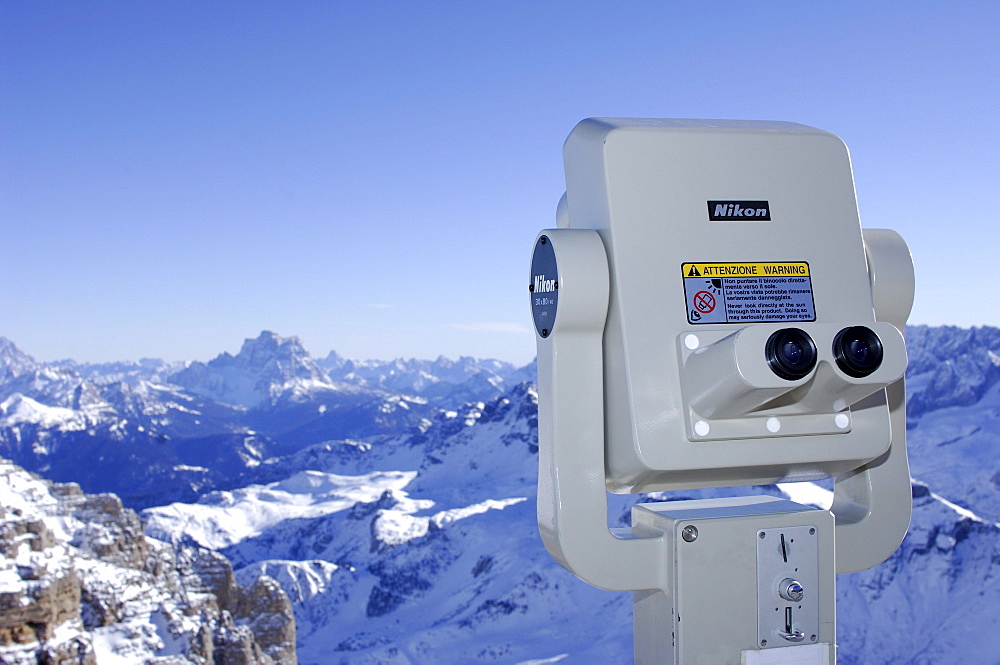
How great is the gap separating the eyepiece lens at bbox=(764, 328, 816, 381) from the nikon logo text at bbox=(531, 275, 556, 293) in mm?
428

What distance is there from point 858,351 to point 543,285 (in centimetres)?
61

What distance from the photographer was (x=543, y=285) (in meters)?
1.79

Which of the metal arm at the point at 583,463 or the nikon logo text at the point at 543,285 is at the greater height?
the nikon logo text at the point at 543,285

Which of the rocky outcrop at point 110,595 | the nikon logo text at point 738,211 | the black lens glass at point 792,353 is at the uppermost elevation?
the nikon logo text at point 738,211

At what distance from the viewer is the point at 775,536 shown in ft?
5.78

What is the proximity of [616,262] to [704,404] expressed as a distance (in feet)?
1.02

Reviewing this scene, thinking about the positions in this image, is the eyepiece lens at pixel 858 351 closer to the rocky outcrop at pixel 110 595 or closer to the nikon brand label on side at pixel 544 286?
the nikon brand label on side at pixel 544 286

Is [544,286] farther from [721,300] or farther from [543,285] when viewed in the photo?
[721,300]

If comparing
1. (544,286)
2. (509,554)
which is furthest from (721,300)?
(509,554)

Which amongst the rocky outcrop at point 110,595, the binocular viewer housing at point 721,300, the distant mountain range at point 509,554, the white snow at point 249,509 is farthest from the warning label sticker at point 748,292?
the white snow at point 249,509

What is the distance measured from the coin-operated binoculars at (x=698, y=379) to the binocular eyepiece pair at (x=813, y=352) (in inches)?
1.7

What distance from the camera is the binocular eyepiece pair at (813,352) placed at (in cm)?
152

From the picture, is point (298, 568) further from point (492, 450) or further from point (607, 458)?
point (607, 458)

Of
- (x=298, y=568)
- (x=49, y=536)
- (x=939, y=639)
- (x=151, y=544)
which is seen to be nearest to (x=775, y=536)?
(x=49, y=536)
